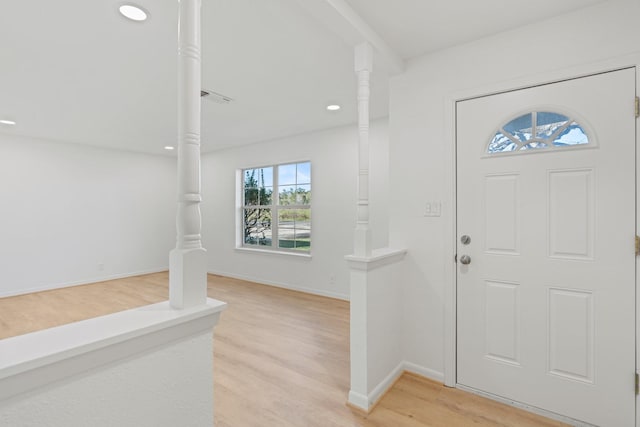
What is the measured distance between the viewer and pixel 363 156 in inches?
80.7

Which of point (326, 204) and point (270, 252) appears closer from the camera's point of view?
point (326, 204)

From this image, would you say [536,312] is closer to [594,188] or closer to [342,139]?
[594,188]

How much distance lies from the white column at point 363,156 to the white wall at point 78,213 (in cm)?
546

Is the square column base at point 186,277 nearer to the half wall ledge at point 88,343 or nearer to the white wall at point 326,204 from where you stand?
the half wall ledge at point 88,343

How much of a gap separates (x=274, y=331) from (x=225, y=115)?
269 cm

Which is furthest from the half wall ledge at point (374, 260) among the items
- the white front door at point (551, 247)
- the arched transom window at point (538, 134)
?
the arched transom window at point (538, 134)

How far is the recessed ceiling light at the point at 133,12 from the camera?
1.85 m

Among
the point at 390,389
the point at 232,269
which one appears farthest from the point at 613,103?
the point at 232,269

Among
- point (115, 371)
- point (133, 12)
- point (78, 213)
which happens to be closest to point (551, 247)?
point (115, 371)

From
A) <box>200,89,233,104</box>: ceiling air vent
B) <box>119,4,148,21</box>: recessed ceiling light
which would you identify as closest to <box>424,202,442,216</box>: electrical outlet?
<box>119,4,148,21</box>: recessed ceiling light

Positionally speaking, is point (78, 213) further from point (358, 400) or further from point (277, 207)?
point (358, 400)

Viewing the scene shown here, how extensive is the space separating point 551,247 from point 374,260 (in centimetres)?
111

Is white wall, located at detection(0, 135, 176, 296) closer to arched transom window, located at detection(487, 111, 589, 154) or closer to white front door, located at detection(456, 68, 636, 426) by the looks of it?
white front door, located at detection(456, 68, 636, 426)

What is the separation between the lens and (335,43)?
2.26 meters
